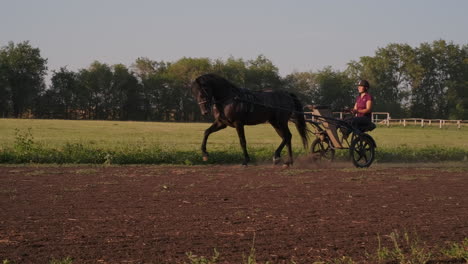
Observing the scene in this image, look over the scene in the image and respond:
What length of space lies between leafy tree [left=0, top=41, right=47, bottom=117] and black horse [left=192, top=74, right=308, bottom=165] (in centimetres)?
6428

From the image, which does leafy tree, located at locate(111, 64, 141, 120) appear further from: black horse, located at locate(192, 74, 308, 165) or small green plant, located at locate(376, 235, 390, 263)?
small green plant, located at locate(376, 235, 390, 263)

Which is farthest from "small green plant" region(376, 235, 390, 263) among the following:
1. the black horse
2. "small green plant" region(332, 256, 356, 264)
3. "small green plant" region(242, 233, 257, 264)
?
the black horse

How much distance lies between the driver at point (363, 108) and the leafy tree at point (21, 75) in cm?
6565

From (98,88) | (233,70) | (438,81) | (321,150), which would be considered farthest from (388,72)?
(321,150)

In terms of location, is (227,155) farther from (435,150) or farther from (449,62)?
(449,62)

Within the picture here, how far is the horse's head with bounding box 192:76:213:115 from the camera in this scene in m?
13.5

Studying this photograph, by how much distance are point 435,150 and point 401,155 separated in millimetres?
1791

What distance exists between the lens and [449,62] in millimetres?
93375

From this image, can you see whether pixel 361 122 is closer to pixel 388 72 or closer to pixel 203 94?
pixel 203 94

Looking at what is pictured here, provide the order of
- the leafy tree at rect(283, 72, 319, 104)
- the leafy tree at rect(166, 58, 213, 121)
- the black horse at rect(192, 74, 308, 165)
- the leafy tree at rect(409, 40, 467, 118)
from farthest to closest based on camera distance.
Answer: the leafy tree at rect(409, 40, 467, 118) < the leafy tree at rect(283, 72, 319, 104) < the leafy tree at rect(166, 58, 213, 121) < the black horse at rect(192, 74, 308, 165)

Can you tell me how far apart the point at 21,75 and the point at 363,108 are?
241 feet

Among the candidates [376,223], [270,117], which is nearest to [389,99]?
[270,117]

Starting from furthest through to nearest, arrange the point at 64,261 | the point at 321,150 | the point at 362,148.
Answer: the point at 321,150
the point at 362,148
the point at 64,261

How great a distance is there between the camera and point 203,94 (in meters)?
13.5
